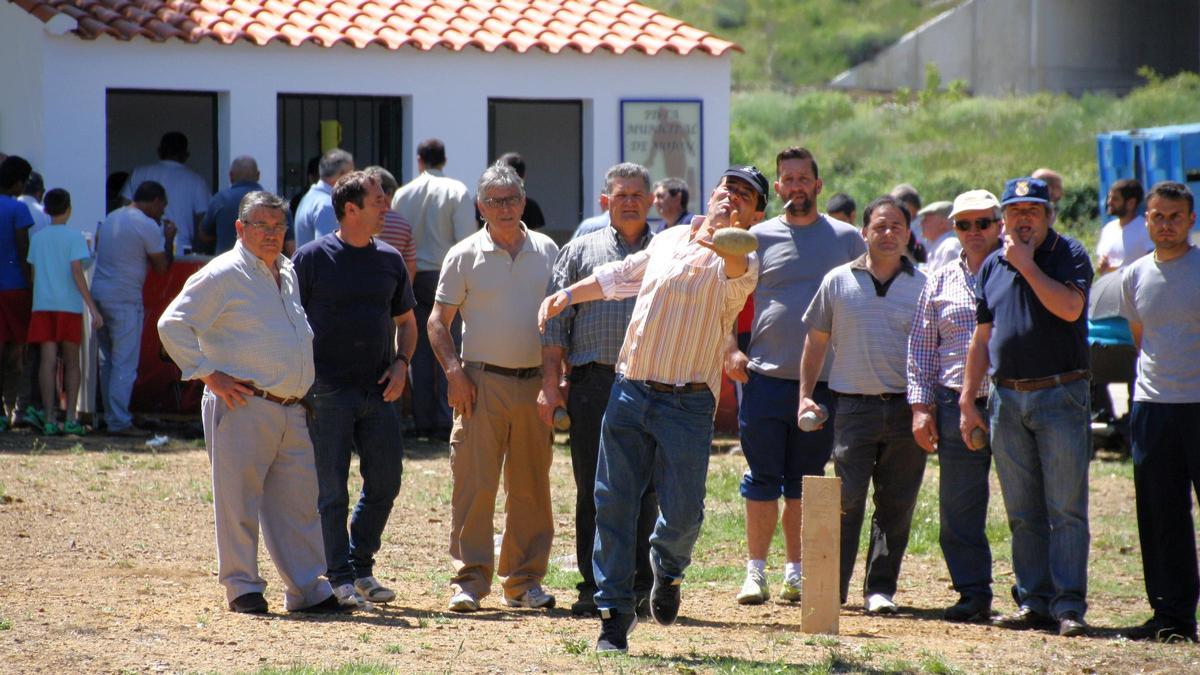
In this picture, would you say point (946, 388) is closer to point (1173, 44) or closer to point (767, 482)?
point (767, 482)

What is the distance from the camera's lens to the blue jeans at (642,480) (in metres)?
6.07

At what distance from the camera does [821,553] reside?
22.4 feet

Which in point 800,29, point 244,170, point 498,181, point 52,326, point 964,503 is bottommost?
point 964,503

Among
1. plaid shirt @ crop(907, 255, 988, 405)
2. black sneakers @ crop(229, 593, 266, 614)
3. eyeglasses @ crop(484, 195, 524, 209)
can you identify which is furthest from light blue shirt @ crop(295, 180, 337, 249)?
plaid shirt @ crop(907, 255, 988, 405)

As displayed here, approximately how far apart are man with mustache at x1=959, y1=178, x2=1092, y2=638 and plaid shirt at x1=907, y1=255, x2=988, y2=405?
0.96ft

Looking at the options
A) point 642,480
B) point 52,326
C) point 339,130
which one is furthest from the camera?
point 339,130

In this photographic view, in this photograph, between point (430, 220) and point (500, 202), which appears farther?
point (430, 220)

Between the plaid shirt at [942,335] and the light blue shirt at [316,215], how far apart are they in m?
4.83

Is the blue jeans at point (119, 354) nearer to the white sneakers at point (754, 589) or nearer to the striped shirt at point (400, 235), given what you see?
the striped shirt at point (400, 235)

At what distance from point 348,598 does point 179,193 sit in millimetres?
7322

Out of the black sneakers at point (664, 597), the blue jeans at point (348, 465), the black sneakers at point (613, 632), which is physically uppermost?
the blue jeans at point (348, 465)

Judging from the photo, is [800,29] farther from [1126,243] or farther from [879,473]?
[879,473]

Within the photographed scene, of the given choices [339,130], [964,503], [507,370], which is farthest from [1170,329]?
[339,130]

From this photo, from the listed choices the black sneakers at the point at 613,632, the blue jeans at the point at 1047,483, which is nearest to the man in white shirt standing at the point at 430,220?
the blue jeans at the point at 1047,483
